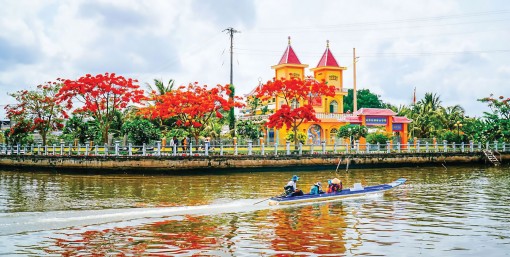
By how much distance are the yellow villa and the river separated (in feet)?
81.5

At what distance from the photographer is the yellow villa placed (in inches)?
2045

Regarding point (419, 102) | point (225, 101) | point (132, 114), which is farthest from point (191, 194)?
point (419, 102)

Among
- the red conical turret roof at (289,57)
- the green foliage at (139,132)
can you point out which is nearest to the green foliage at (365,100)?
the red conical turret roof at (289,57)

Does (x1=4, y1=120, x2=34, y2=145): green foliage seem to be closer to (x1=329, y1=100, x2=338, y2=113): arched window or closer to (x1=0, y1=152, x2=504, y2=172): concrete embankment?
(x1=0, y1=152, x2=504, y2=172): concrete embankment

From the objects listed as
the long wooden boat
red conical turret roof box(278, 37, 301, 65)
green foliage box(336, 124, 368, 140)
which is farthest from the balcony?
the long wooden boat

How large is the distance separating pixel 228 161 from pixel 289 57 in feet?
70.9

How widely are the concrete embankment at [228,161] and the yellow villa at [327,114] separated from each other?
6448 millimetres

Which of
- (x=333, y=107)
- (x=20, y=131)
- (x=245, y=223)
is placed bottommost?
(x=245, y=223)

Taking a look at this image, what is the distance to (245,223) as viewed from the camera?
643 inches

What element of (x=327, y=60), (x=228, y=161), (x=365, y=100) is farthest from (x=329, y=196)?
(x=365, y=100)

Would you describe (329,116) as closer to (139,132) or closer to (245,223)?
(139,132)

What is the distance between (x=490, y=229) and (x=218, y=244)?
8.19 m

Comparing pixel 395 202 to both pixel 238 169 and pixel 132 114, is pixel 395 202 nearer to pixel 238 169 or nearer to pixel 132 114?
pixel 238 169

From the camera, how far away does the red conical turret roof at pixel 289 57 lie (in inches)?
2167
